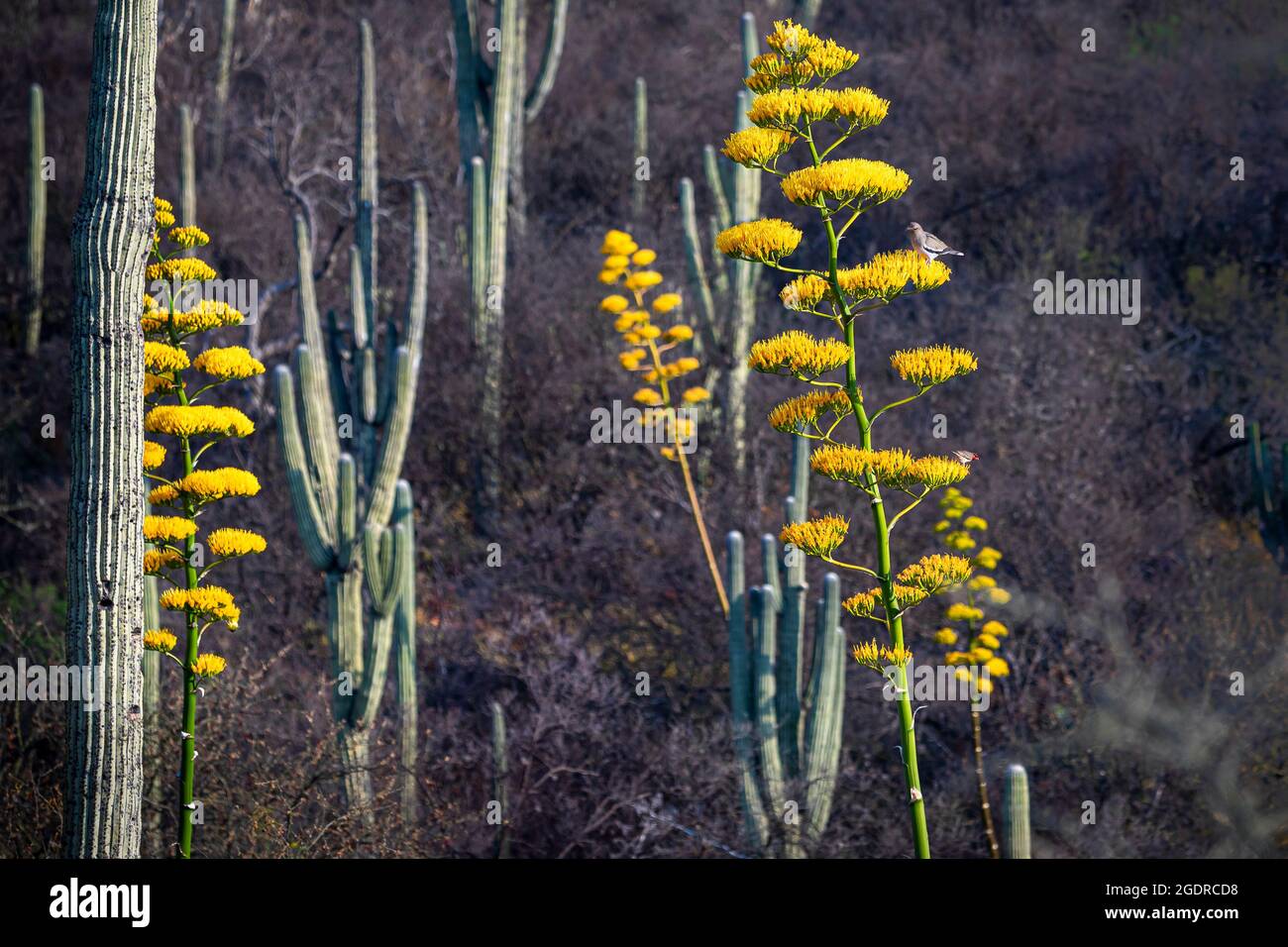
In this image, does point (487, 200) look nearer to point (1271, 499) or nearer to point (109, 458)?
point (1271, 499)

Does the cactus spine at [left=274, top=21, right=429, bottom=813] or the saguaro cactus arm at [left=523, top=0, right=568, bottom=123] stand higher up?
the saguaro cactus arm at [left=523, top=0, right=568, bottom=123]

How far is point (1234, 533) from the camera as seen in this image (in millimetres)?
11703

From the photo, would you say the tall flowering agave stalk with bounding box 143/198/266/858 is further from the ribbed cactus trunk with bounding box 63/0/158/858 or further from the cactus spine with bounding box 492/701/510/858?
the cactus spine with bounding box 492/701/510/858

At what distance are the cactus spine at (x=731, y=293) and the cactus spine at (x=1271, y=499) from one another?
413cm

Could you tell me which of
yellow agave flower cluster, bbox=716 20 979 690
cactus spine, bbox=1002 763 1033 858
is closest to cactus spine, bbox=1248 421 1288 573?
cactus spine, bbox=1002 763 1033 858

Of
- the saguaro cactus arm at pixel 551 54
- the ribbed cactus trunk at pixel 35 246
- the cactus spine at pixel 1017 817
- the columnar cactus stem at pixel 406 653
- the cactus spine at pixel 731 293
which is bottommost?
the cactus spine at pixel 1017 817

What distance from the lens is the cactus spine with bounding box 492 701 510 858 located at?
877 cm

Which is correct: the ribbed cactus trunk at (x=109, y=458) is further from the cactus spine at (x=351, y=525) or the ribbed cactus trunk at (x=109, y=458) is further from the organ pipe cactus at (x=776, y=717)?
the organ pipe cactus at (x=776, y=717)

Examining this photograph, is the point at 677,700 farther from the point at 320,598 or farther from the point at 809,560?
the point at 320,598

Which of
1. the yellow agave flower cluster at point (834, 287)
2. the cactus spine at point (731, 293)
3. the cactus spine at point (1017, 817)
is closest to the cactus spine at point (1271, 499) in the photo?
the cactus spine at point (731, 293)

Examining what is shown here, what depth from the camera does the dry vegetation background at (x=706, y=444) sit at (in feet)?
30.0

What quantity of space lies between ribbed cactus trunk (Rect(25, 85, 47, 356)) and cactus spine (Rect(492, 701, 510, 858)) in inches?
376

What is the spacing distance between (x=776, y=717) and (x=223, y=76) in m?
14.6

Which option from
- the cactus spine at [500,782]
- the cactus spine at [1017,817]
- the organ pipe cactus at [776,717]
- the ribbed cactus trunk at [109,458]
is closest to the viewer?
the ribbed cactus trunk at [109,458]
